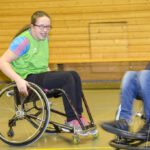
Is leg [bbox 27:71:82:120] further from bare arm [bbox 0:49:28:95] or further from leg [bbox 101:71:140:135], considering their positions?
leg [bbox 101:71:140:135]

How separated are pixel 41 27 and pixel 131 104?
38.2 inches

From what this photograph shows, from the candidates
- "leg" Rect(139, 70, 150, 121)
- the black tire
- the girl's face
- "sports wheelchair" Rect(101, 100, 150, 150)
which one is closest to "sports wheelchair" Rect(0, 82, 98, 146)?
the black tire

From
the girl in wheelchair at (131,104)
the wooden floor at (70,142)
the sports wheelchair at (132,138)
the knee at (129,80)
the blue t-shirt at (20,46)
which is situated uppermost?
the blue t-shirt at (20,46)

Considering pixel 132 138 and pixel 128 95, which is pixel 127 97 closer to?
pixel 128 95

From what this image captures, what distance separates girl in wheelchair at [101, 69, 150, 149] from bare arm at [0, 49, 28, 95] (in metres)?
0.72

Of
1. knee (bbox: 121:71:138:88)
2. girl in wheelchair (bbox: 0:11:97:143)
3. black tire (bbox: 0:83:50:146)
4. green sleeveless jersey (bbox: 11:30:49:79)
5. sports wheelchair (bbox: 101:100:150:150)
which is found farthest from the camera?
green sleeveless jersey (bbox: 11:30:49:79)

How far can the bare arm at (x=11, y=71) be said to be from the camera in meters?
2.99

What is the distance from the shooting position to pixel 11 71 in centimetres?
305

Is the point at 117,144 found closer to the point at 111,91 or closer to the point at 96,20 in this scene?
the point at 111,91

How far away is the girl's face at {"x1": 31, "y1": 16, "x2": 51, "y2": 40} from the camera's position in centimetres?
315

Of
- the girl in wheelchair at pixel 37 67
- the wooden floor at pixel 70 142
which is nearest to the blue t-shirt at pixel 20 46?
the girl in wheelchair at pixel 37 67

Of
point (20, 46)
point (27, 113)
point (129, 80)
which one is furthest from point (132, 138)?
point (20, 46)

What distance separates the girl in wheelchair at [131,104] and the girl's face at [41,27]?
0.84 metres

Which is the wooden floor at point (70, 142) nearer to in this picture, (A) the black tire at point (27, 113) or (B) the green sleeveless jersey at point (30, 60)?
(A) the black tire at point (27, 113)
